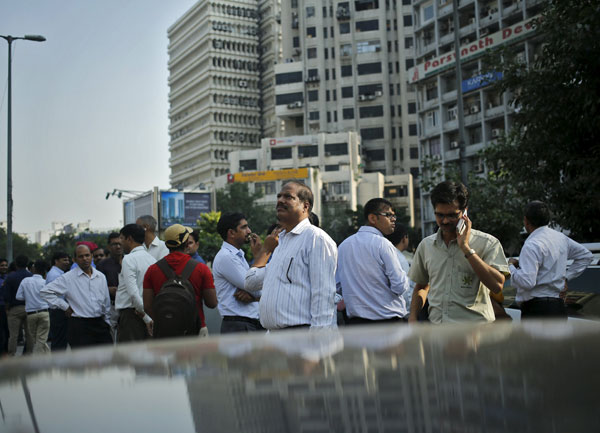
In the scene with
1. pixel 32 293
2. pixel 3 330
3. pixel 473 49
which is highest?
pixel 473 49

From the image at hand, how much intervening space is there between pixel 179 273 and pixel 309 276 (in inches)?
75.6

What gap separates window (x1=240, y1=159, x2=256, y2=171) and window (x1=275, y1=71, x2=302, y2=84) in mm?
11663

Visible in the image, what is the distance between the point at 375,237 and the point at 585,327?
4.13 m

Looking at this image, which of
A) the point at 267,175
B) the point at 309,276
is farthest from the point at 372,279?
the point at 267,175

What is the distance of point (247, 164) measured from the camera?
313ft

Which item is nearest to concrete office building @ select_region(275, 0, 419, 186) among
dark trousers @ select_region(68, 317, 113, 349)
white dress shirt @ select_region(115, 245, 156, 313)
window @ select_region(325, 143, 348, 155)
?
window @ select_region(325, 143, 348, 155)

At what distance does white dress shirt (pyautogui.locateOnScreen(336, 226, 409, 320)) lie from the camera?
547cm

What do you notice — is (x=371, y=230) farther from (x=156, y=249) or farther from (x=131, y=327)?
(x=156, y=249)

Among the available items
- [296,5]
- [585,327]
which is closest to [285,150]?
[296,5]

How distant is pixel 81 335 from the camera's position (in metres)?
7.84

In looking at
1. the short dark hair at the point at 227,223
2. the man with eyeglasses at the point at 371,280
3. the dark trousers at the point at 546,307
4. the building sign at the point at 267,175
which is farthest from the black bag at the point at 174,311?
the building sign at the point at 267,175

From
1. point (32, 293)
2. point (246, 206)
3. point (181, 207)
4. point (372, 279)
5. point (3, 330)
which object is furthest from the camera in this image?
point (181, 207)

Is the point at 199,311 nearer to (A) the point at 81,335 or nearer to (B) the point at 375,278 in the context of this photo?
(B) the point at 375,278

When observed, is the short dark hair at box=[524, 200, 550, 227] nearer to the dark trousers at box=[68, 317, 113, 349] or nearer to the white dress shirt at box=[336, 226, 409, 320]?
the white dress shirt at box=[336, 226, 409, 320]
